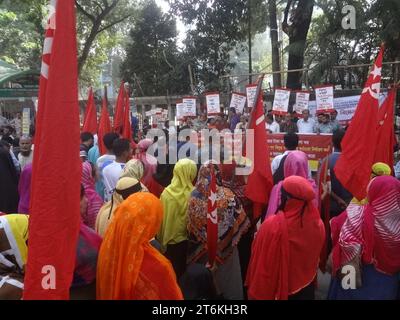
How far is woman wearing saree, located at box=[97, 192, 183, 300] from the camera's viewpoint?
2.09m

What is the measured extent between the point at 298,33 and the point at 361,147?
11868 mm

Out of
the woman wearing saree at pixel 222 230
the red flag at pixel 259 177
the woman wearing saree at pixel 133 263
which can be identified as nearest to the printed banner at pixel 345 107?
the red flag at pixel 259 177

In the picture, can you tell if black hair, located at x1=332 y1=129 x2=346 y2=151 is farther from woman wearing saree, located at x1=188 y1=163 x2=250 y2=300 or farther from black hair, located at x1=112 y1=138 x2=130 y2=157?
black hair, located at x1=112 y1=138 x2=130 y2=157

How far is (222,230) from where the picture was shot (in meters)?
3.54

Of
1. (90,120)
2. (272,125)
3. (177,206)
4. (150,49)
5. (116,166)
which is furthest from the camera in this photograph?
(150,49)

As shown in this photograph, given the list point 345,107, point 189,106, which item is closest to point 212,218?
point 345,107

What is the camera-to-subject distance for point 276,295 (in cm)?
288

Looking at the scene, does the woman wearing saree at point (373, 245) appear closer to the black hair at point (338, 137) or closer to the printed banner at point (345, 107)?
the black hair at point (338, 137)

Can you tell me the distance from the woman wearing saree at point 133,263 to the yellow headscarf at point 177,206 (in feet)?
4.49

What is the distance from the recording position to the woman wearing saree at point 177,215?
3648 mm

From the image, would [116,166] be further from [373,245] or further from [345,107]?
[345,107]

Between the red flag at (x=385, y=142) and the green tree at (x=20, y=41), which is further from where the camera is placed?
the green tree at (x=20, y=41)
